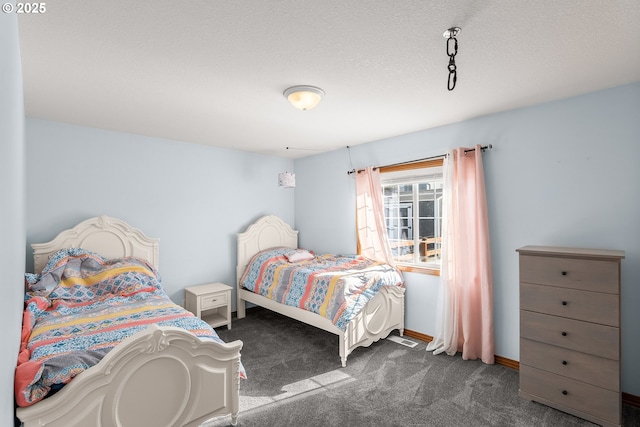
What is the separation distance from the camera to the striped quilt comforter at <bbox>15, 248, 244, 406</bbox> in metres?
1.61

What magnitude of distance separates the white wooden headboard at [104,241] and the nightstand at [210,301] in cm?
59

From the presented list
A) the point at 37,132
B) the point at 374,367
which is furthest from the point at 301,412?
the point at 37,132

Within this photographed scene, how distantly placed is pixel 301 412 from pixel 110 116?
3.16m

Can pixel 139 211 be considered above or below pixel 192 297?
above

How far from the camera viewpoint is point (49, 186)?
3.33 m

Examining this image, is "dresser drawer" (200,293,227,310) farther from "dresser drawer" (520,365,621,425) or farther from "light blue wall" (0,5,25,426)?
"dresser drawer" (520,365,621,425)

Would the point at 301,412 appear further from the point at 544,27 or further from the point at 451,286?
the point at 544,27

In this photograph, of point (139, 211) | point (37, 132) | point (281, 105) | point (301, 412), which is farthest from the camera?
point (139, 211)

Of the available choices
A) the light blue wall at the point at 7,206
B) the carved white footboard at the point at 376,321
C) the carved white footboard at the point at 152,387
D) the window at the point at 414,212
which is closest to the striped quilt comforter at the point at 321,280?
the carved white footboard at the point at 376,321

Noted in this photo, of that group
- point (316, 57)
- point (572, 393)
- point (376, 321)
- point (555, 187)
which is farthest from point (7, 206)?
point (555, 187)

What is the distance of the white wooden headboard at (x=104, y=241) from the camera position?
319 cm

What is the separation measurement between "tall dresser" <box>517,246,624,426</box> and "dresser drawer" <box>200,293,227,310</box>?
319 cm

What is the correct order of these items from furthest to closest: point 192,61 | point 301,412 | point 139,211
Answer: point 139,211
point 301,412
point 192,61

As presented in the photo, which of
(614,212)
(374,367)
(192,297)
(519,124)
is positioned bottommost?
(374,367)
